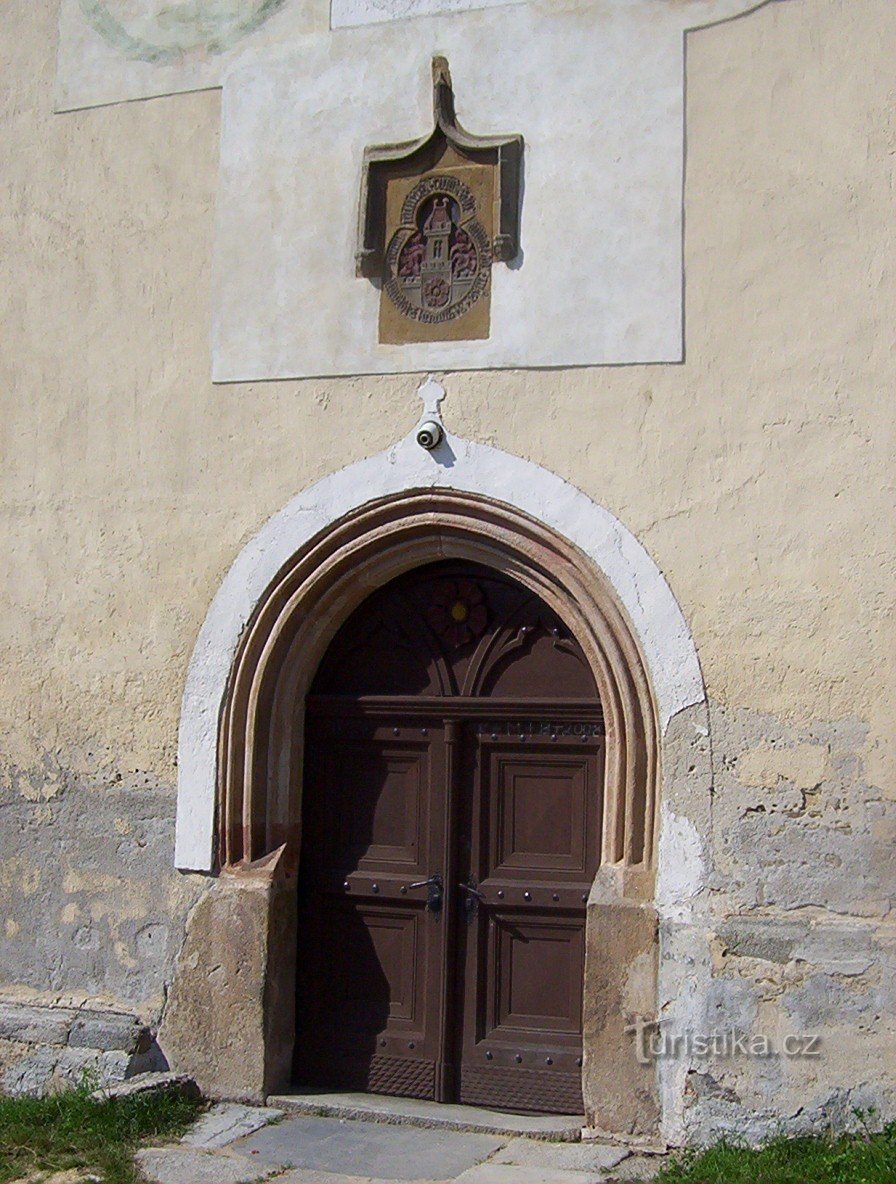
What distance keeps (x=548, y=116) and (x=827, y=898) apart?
315cm

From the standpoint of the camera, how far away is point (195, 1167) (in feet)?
16.8

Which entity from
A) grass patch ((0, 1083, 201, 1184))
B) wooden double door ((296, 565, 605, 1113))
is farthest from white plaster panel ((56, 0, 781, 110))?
grass patch ((0, 1083, 201, 1184))

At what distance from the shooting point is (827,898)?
5160 millimetres

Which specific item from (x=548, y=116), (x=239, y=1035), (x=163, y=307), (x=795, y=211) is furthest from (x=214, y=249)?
(x=239, y=1035)

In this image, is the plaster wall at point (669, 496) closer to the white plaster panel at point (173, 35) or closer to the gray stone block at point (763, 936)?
the gray stone block at point (763, 936)

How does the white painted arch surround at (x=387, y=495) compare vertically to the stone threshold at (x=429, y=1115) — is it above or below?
above

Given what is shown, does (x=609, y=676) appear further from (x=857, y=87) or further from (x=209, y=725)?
(x=857, y=87)

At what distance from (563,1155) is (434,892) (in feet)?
3.76

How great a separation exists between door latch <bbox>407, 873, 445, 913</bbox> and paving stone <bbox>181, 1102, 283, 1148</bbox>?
0.98 meters

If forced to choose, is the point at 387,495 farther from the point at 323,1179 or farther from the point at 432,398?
the point at 323,1179

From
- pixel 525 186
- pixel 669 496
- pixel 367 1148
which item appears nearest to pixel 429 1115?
pixel 367 1148

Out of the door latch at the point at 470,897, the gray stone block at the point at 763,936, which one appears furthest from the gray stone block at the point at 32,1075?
the gray stone block at the point at 763,936

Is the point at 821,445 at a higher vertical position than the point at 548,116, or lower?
lower

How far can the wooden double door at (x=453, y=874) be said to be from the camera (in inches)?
227
